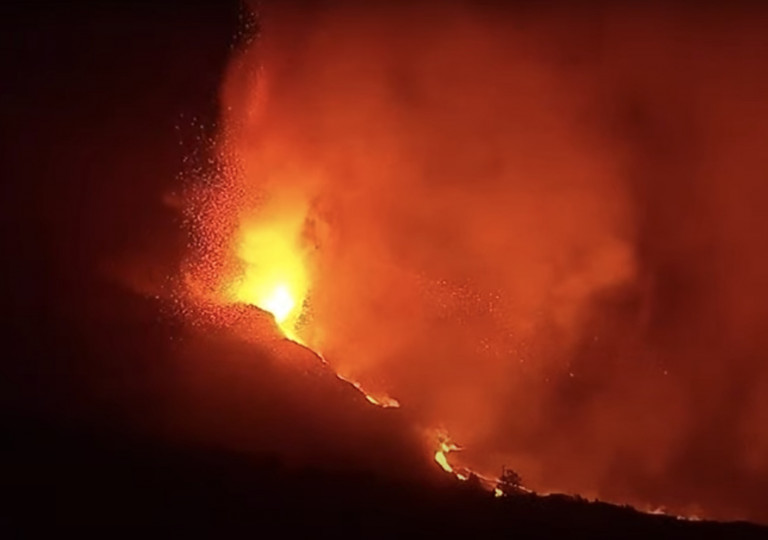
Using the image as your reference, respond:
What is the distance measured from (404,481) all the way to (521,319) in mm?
8517

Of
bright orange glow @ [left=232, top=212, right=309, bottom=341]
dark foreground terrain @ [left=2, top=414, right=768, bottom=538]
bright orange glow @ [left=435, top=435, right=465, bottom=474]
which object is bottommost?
dark foreground terrain @ [left=2, top=414, right=768, bottom=538]

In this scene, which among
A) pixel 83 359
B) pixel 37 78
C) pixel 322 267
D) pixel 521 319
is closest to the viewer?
pixel 83 359

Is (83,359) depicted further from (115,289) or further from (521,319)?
(521,319)

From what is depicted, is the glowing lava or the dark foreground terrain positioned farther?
the glowing lava

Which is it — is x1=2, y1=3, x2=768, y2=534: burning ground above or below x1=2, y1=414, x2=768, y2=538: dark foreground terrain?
above

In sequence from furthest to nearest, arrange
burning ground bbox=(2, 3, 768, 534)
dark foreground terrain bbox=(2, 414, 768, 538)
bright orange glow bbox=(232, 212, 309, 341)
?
bright orange glow bbox=(232, 212, 309, 341)
burning ground bbox=(2, 3, 768, 534)
dark foreground terrain bbox=(2, 414, 768, 538)

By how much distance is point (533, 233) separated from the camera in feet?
82.2

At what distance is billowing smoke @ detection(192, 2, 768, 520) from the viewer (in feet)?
76.6

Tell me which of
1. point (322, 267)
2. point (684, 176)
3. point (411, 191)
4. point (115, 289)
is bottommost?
point (115, 289)

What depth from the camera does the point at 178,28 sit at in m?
20.7

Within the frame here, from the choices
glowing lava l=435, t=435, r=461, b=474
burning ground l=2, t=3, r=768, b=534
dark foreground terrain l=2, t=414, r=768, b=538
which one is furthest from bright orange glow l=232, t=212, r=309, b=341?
dark foreground terrain l=2, t=414, r=768, b=538

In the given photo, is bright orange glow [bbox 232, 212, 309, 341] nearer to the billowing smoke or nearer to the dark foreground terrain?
the billowing smoke

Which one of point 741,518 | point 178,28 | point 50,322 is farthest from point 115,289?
point 741,518

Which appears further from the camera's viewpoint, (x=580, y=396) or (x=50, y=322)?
(x=580, y=396)
